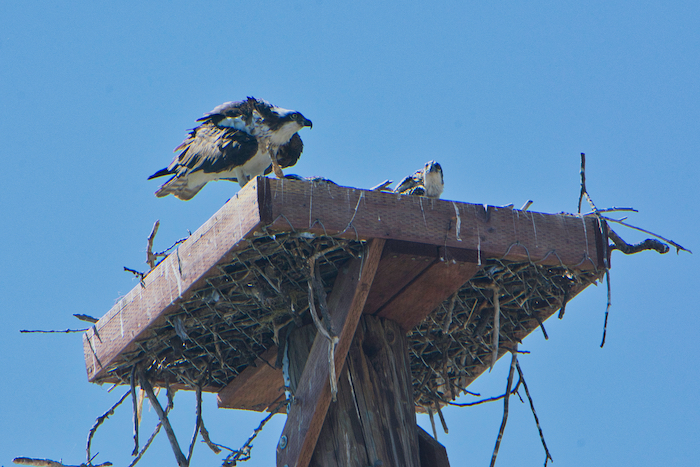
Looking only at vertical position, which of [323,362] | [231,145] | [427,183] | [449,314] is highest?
[231,145]

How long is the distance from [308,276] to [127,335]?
89 centimetres

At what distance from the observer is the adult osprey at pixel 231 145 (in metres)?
5.41

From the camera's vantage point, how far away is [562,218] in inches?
143

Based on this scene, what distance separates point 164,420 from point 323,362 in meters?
0.79

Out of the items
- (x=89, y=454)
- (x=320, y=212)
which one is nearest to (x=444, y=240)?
(x=320, y=212)

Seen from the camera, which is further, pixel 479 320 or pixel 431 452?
pixel 479 320

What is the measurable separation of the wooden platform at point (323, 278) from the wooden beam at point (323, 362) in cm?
8

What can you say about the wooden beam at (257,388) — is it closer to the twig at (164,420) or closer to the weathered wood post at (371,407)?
the weathered wood post at (371,407)

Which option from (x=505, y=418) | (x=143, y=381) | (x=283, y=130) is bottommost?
(x=505, y=418)

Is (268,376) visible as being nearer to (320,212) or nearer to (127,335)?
(127,335)

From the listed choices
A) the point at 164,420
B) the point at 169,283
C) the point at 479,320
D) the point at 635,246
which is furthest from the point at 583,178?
the point at 164,420

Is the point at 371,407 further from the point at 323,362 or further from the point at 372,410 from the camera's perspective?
the point at 323,362

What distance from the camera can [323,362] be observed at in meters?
3.33

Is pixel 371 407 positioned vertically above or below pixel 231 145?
below
